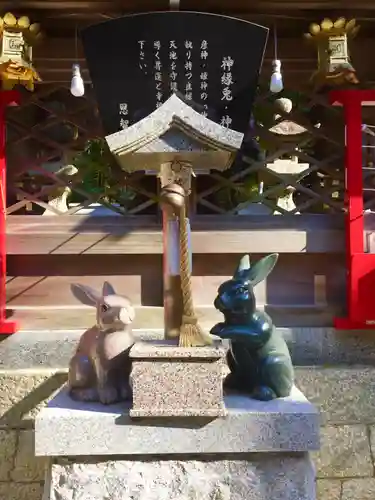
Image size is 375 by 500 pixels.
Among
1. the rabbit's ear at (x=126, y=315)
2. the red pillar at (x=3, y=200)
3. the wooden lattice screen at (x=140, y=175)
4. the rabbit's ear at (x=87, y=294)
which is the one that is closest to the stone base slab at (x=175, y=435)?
the rabbit's ear at (x=126, y=315)

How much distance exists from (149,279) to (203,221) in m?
0.66

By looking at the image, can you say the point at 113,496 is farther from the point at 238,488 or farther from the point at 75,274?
the point at 75,274

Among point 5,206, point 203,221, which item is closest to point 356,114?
point 203,221

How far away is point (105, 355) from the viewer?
2863 millimetres

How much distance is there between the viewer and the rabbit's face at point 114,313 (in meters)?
2.87

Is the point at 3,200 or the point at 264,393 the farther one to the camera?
the point at 3,200

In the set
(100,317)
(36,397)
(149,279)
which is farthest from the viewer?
(149,279)

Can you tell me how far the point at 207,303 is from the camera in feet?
14.3

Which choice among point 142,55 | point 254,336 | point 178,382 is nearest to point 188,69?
point 142,55

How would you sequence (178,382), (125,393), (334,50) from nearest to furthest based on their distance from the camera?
(178,382)
(125,393)
(334,50)

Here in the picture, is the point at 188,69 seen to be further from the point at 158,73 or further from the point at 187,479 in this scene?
the point at 187,479

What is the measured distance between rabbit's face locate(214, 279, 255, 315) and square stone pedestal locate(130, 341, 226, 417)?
31 cm

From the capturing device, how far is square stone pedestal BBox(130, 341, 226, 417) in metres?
2.63

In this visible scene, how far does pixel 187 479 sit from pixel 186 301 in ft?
2.97
